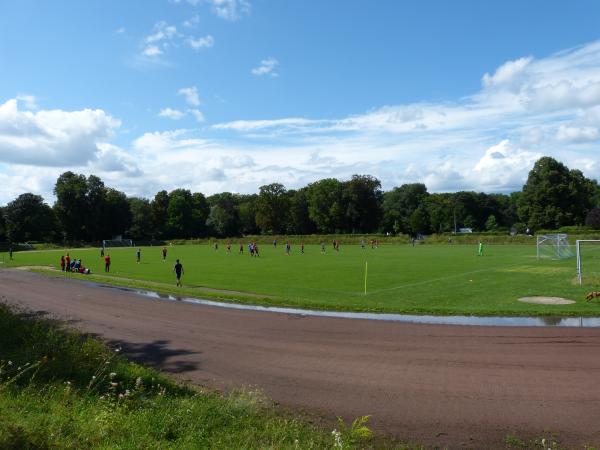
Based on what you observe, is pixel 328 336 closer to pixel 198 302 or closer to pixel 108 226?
pixel 198 302

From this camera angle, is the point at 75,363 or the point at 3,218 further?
the point at 3,218

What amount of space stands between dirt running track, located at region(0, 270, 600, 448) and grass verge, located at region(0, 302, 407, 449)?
4.36ft

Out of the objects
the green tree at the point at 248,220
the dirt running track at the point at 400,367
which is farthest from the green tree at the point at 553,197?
the dirt running track at the point at 400,367

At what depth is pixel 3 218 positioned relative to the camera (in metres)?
113

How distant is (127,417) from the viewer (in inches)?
246

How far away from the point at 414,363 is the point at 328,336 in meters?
3.64

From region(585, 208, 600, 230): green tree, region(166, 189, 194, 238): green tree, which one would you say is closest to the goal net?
region(166, 189, 194, 238): green tree

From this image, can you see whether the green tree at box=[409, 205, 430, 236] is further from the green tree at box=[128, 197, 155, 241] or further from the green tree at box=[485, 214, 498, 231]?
the green tree at box=[128, 197, 155, 241]

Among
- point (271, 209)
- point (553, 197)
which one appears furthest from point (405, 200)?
point (553, 197)

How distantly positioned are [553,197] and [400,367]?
99.9 meters

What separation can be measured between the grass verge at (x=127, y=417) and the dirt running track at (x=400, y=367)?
1330 millimetres

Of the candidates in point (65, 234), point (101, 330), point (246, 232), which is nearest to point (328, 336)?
point (101, 330)

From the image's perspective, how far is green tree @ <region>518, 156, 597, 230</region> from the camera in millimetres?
97625

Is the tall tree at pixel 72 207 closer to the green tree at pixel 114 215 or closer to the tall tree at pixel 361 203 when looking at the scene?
the green tree at pixel 114 215
